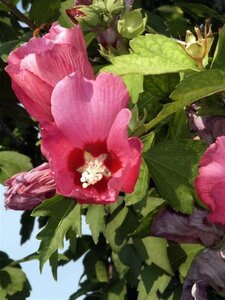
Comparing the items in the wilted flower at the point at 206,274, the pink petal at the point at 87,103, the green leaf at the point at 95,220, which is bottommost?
the green leaf at the point at 95,220

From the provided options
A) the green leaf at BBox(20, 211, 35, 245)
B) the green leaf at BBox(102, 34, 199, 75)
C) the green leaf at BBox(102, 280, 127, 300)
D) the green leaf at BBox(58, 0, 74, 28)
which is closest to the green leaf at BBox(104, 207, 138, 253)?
the green leaf at BBox(102, 280, 127, 300)

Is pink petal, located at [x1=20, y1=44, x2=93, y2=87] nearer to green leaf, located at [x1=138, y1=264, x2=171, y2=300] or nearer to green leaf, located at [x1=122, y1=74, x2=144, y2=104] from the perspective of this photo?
green leaf, located at [x1=122, y1=74, x2=144, y2=104]

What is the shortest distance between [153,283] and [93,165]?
2.84 feet

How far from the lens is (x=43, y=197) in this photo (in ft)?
4.03

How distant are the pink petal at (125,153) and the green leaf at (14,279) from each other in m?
1.67

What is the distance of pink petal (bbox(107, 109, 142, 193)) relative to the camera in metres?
1.08

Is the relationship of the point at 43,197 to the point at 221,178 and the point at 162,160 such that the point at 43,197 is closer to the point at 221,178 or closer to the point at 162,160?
the point at 162,160

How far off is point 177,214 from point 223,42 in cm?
26

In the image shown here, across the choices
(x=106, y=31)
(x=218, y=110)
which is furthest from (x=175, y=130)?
(x=106, y=31)

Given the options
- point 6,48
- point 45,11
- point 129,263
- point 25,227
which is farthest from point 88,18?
point 25,227

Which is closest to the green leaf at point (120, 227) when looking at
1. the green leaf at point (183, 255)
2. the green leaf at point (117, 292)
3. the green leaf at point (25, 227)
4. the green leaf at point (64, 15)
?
the green leaf at point (183, 255)

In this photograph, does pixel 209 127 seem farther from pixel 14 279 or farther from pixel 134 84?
pixel 14 279

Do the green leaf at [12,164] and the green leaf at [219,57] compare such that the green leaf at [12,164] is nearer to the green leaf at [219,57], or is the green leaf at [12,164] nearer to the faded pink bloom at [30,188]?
the faded pink bloom at [30,188]

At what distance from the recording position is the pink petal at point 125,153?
108 centimetres
